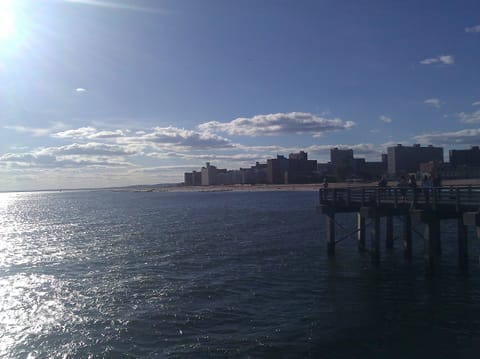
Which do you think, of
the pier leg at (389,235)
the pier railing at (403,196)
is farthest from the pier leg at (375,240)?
the pier leg at (389,235)

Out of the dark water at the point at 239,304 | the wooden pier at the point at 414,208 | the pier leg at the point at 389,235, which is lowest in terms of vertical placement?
the dark water at the point at 239,304

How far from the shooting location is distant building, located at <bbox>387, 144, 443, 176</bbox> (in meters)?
180

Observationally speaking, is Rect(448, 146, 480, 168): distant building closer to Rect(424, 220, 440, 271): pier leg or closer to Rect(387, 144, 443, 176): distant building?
Rect(387, 144, 443, 176): distant building

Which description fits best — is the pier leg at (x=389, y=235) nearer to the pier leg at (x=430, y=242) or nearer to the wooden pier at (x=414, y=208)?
the wooden pier at (x=414, y=208)

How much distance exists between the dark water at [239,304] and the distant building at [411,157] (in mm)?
154697

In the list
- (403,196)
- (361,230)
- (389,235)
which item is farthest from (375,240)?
(389,235)

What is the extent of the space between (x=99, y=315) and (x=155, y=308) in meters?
2.16

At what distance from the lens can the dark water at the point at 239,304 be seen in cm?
1433

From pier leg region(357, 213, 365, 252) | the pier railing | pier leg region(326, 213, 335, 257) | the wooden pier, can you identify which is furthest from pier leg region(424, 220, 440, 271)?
pier leg region(326, 213, 335, 257)

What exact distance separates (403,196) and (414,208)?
5.65 ft

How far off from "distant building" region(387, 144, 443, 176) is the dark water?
508 feet

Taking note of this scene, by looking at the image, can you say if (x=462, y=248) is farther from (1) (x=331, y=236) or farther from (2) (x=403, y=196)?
(1) (x=331, y=236)

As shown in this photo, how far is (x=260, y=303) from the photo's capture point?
18688 mm

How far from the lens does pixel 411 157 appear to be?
185m
